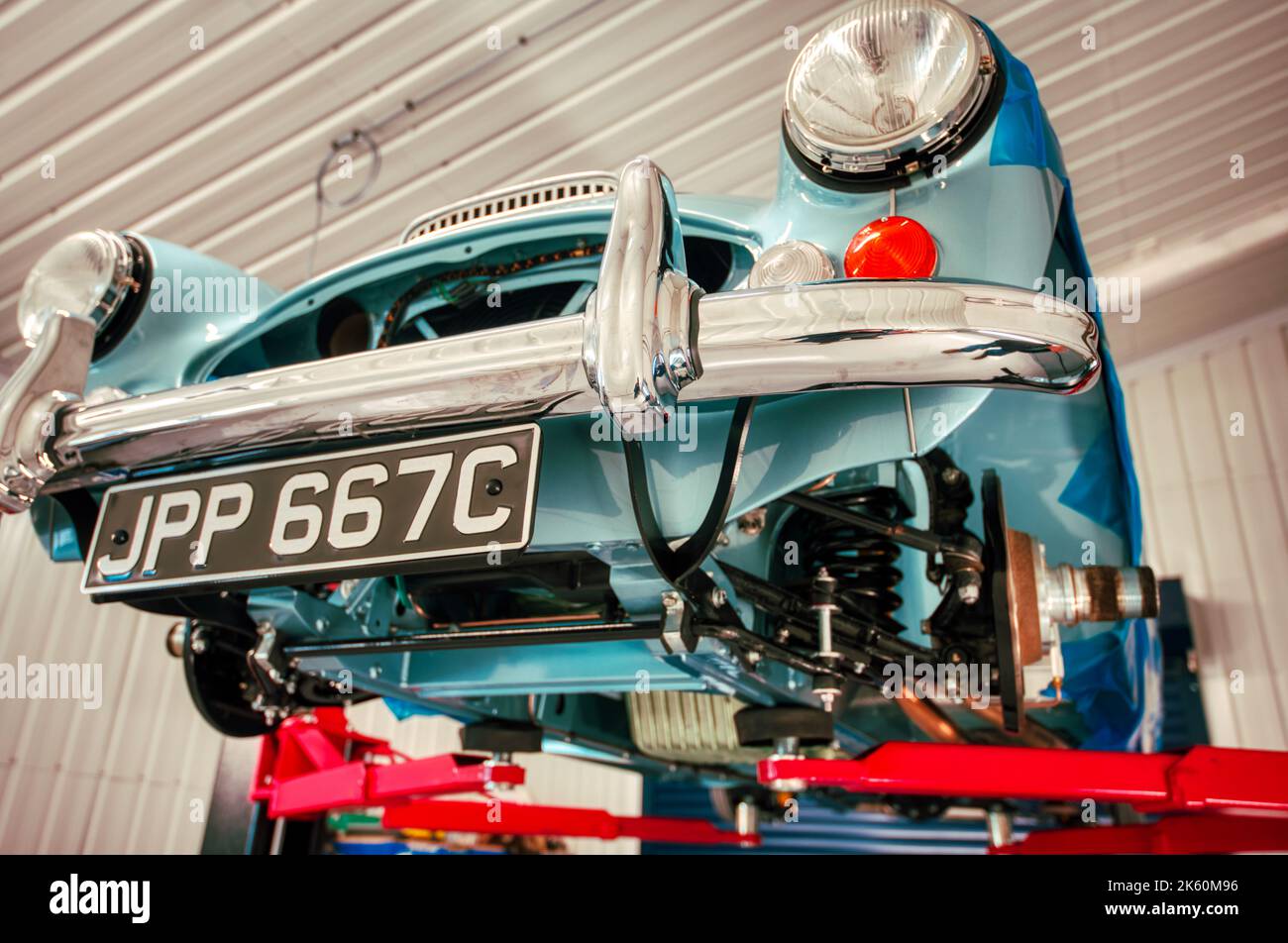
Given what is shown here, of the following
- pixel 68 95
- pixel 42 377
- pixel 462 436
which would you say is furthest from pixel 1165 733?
pixel 68 95

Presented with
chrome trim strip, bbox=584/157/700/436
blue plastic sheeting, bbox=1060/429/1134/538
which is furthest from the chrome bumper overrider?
blue plastic sheeting, bbox=1060/429/1134/538

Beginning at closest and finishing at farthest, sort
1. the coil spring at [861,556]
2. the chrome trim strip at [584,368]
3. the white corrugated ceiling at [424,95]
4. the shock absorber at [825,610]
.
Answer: the chrome trim strip at [584,368] < the shock absorber at [825,610] < the coil spring at [861,556] < the white corrugated ceiling at [424,95]

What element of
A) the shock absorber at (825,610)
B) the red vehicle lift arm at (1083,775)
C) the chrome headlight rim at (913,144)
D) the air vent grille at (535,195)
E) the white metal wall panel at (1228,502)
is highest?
the white metal wall panel at (1228,502)

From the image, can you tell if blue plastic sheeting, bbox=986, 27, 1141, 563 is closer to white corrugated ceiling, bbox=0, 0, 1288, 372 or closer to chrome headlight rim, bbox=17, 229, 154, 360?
chrome headlight rim, bbox=17, 229, 154, 360

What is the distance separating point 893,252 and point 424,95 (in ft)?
8.88

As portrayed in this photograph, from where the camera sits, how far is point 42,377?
1.23 meters

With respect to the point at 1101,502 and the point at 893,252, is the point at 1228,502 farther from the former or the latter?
the point at 893,252

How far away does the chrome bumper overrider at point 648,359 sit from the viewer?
0.85 m

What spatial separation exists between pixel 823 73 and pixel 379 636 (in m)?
1.16

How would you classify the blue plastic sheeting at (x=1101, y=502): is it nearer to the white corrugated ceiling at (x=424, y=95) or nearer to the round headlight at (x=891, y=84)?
the round headlight at (x=891, y=84)

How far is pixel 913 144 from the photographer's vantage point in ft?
3.63

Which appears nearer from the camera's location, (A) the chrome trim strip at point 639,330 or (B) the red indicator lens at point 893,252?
(A) the chrome trim strip at point 639,330

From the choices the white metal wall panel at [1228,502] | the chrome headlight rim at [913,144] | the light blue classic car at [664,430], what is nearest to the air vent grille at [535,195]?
the light blue classic car at [664,430]
